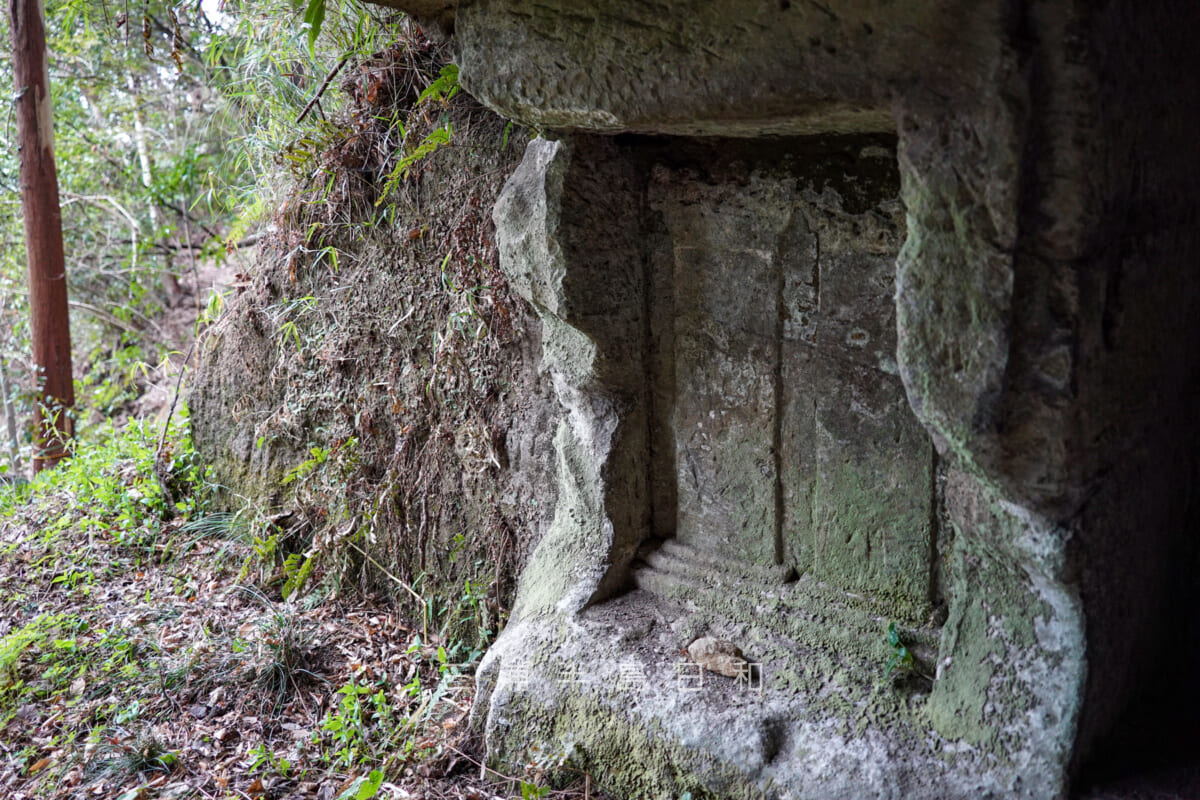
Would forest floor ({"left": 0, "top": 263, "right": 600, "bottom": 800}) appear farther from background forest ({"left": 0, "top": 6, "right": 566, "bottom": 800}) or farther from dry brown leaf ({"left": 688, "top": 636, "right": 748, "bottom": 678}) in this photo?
dry brown leaf ({"left": 688, "top": 636, "right": 748, "bottom": 678})

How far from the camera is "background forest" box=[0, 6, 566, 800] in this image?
3010 mm

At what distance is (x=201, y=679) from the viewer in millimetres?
3443

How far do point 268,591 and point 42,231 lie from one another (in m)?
3.42

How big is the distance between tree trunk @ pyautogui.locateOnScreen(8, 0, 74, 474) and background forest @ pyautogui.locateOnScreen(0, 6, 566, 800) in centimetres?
41

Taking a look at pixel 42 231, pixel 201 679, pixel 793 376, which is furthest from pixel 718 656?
pixel 42 231

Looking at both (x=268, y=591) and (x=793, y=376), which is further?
(x=268, y=591)

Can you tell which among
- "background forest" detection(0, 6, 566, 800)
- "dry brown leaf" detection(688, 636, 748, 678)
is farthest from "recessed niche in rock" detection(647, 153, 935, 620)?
"background forest" detection(0, 6, 566, 800)

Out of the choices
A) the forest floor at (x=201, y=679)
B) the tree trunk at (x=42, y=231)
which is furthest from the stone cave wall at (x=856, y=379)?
the tree trunk at (x=42, y=231)

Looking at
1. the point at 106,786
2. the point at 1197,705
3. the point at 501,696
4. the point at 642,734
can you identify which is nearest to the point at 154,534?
the point at 106,786

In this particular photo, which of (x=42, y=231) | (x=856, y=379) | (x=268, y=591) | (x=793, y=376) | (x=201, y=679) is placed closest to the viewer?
(x=856, y=379)

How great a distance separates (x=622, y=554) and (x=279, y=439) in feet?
6.79

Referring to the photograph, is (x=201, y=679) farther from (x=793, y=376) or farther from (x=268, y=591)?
(x=793, y=376)

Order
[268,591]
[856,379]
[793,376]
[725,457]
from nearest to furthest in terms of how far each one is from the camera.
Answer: [856,379] → [793,376] → [725,457] → [268,591]

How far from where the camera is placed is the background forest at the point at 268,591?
9.87 feet
